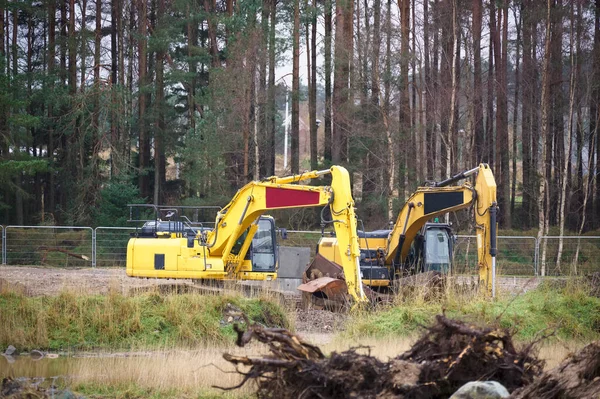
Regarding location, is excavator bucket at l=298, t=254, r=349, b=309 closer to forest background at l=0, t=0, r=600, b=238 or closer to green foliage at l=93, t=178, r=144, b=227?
forest background at l=0, t=0, r=600, b=238

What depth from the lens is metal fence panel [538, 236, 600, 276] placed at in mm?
29625

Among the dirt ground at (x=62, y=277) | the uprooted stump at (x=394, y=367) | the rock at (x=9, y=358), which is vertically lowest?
the rock at (x=9, y=358)

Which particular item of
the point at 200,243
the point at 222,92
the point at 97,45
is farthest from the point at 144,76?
the point at 200,243

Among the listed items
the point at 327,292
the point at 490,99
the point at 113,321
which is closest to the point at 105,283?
the point at 327,292

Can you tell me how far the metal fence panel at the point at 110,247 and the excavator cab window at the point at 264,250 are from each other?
10.9 meters

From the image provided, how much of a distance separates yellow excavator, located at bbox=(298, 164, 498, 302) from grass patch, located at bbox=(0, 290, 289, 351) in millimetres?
3459

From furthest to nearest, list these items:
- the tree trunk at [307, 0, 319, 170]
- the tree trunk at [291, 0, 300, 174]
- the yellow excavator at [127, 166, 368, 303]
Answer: the tree trunk at [307, 0, 319, 170] → the tree trunk at [291, 0, 300, 174] → the yellow excavator at [127, 166, 368, 303]

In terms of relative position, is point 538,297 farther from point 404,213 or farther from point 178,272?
point 178,272

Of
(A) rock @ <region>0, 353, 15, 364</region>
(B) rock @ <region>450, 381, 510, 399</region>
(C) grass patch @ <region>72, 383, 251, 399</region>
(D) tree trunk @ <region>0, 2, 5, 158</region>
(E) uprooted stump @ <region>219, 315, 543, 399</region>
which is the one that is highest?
(D) tree trunk @ <region>0, 2, 5, 158</region>

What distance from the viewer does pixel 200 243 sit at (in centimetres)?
2095

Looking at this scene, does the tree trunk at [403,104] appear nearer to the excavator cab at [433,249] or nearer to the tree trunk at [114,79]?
the tree trunk at [114,79]

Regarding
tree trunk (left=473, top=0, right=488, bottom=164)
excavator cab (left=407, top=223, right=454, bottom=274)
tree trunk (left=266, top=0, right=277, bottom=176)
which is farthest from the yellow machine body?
tree trunk (left=266, top=0, right=277, bottom=176)

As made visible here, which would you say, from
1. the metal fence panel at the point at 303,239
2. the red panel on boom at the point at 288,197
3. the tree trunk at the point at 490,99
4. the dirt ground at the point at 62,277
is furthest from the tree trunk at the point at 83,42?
the red panel on boom at the point at 288,197

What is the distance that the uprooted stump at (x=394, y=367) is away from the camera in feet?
24.5
